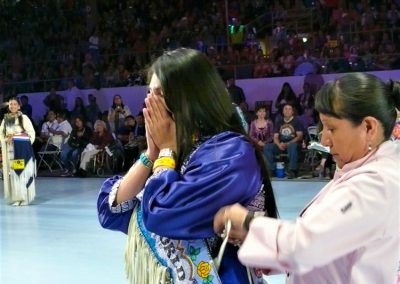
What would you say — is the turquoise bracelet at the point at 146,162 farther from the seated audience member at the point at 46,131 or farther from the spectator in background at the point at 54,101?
the spectator in background at the point at 54,101

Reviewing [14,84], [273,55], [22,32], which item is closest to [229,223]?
[273,55]

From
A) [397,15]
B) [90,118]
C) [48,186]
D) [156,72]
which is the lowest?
[48,186]

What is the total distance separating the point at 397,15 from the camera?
11234 mm

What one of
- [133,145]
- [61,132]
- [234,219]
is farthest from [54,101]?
[234,219]

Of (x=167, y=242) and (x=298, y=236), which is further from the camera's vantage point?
(x=167, y=242)

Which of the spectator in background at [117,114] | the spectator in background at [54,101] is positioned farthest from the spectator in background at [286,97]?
the spectator in background at [54,101]

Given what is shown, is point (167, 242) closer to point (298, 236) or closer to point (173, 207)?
point (173, 207)

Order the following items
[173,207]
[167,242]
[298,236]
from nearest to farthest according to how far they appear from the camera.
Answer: [298,236] < [173,207] < [167,242]

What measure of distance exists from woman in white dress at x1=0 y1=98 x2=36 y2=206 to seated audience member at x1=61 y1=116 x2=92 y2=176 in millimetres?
3232

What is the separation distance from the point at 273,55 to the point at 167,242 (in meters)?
10.5

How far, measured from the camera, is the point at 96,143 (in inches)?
432

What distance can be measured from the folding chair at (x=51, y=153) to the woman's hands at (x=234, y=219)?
1041 cm

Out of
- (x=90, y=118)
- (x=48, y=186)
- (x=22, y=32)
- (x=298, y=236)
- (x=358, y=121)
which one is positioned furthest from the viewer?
(x=22, y=32)

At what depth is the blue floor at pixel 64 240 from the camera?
13.7 ft
